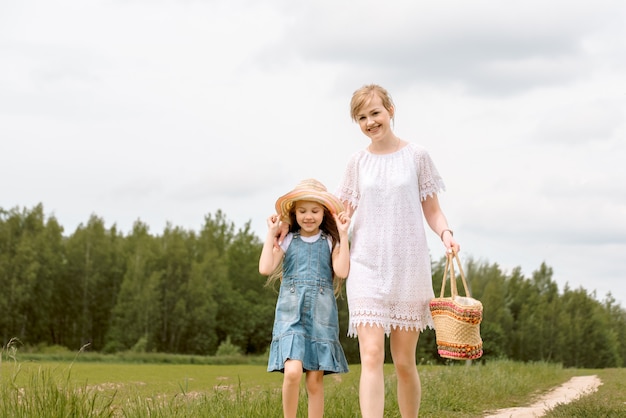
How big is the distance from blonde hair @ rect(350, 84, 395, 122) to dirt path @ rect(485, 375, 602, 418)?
11.6 feet

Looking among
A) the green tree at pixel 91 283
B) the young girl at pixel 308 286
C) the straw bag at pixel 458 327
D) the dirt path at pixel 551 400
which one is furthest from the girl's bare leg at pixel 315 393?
the green tree at pixel 91 283

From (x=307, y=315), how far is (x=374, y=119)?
4.57ft

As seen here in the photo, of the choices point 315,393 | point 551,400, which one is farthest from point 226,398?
point 551,400

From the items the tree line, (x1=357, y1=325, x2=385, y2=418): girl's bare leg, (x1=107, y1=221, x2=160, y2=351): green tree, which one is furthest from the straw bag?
(x1=107, y1=221, x2=160, y2=351): green tree

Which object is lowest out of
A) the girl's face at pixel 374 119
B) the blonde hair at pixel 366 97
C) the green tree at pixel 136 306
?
the girl's face at pixel 374 119

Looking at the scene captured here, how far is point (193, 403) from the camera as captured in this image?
700cm

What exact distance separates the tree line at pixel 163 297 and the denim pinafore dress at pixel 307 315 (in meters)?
37.1

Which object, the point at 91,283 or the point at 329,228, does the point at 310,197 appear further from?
the point at 91,283

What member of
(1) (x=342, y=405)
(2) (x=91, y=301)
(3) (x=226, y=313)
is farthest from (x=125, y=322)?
(1) (x=342, y=405)

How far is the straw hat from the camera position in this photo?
224 inches

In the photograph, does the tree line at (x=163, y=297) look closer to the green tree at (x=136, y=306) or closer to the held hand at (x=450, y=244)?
the green tree at (x=136, y=306)

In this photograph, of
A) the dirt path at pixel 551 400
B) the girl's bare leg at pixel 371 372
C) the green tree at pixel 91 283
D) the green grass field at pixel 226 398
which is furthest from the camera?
the green tree at pixel 91 283

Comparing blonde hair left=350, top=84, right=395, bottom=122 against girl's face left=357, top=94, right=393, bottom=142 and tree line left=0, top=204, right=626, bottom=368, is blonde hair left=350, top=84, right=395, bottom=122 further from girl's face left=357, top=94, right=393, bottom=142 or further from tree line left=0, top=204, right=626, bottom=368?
tree line left=0, top=204, right=626, bottom=368

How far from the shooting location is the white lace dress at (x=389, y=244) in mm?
5676
